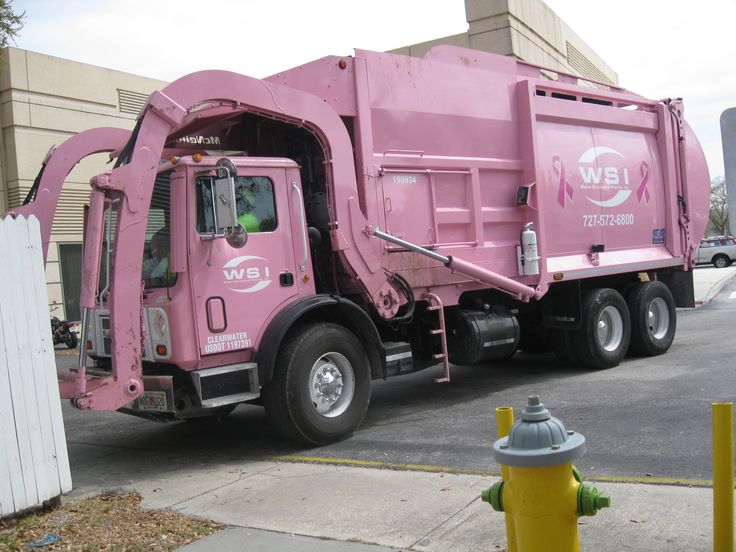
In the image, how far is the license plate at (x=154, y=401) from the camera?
243 inches

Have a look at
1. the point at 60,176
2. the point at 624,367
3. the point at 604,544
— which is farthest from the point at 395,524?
the point at 624,367

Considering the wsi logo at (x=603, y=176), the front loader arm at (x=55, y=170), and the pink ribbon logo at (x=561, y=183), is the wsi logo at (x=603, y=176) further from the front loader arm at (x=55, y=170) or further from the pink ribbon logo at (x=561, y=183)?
the front loader arm at (x=55, y=170)

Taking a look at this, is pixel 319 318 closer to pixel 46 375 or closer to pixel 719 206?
pixel 46 375

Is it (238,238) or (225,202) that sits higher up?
(225,202)

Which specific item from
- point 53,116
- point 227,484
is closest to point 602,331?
point 227,484

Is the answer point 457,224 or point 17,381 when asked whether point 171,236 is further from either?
point 457,224

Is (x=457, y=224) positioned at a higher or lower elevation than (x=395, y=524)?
higher

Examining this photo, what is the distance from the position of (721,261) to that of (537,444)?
124 ft

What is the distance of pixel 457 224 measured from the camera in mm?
8281

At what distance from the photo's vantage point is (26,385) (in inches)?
196

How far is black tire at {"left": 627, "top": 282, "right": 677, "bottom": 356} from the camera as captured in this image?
10.6 m

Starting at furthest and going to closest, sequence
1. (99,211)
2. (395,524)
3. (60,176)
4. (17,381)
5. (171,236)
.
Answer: (60,176), (171,236), (99,211), (17,381), (395,524)

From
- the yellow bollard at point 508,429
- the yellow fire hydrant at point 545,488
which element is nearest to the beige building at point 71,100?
the yellow bollard at point 508,429

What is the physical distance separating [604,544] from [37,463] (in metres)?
3.70
